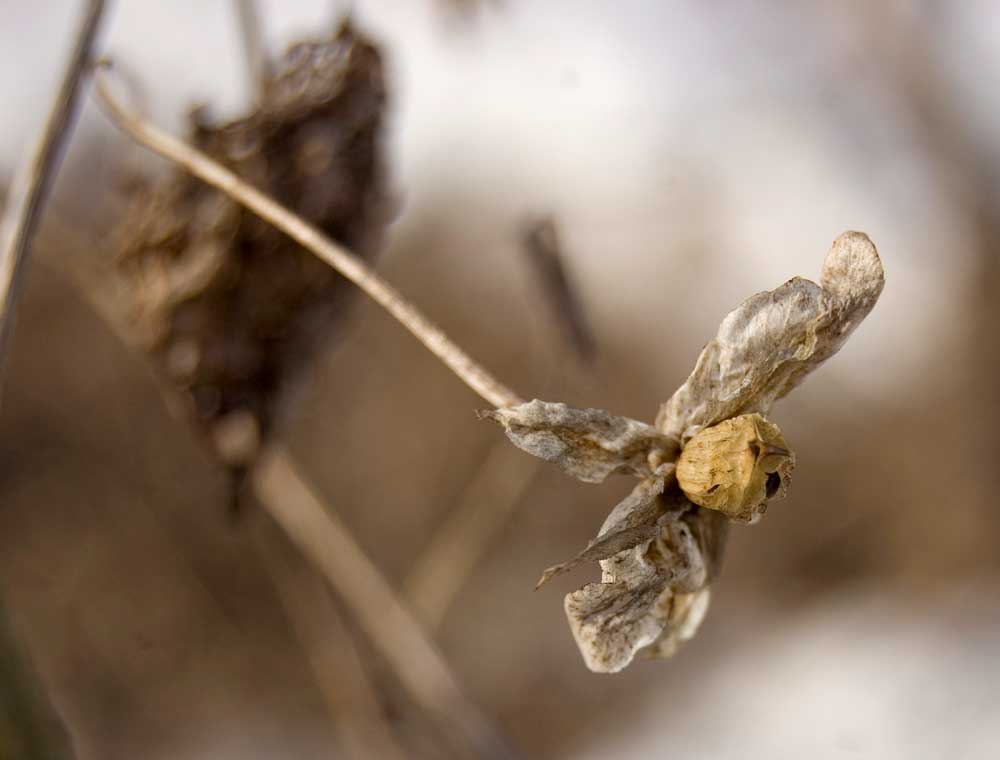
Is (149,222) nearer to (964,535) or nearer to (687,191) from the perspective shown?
(687,191)

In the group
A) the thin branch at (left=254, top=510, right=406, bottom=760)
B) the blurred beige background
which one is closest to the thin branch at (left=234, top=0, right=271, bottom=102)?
the thin branch at (left=254, top=510, right=406, bottom=760)

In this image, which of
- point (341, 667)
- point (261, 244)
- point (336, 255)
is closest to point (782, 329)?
point (336, 255)

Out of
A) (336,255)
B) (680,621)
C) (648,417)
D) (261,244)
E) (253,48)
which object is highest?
(648,417)

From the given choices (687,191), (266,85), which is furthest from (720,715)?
(266,85)

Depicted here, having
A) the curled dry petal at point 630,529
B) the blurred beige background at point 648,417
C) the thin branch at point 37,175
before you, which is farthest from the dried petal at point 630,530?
the blurred beige background at point 648,417

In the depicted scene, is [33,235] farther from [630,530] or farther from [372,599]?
[372,599]
